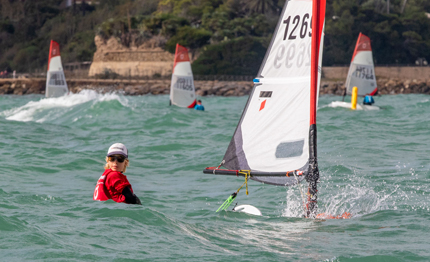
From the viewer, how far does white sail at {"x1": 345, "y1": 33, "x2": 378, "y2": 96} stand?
33312 millimetres

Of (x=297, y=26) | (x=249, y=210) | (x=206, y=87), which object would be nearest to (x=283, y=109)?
(x=297, y=26)

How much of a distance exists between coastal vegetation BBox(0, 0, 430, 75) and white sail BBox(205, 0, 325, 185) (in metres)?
61.7

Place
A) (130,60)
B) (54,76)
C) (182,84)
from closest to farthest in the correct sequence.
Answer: (182,84) → (54,76) → (130,60)

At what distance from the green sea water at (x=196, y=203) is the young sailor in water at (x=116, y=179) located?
452 millimetres

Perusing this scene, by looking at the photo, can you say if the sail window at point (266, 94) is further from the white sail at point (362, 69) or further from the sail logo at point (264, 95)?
the white sail at point (362, 69)

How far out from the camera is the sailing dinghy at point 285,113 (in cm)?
736

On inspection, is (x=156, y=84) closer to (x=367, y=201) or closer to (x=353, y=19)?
(x=353, y=19)

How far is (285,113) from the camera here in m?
7.69

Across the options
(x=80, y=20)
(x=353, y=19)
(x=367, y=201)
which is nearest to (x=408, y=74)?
(x=353, y=19)

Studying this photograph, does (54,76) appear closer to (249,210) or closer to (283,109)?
(249,210)

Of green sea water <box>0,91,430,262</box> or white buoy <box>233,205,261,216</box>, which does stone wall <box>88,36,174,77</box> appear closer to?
green sea water <box>0,91,430,262</box>

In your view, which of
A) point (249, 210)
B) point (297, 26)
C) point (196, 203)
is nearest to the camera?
point (297, 26)

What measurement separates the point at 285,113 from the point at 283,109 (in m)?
0.06

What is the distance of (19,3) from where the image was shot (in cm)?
10106
